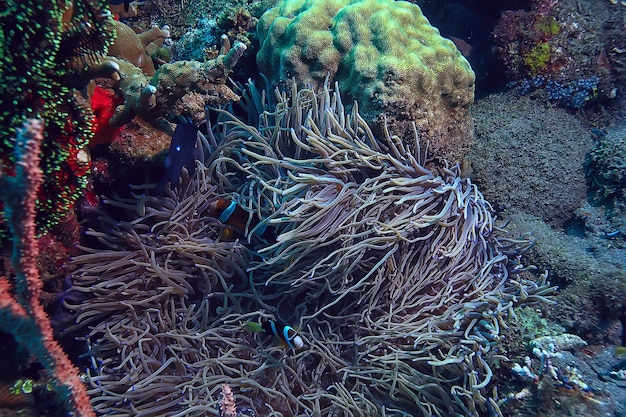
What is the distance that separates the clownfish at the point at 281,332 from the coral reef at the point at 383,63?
1754 mm

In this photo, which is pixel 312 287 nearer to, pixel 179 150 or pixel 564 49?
pixel 179 150

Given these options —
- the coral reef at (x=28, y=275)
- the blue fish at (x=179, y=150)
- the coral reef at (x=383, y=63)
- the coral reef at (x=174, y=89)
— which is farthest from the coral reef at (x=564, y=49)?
the coral reef at (x=28, y=275)

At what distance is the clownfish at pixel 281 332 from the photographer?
9.47 ft

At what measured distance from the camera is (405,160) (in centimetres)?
323

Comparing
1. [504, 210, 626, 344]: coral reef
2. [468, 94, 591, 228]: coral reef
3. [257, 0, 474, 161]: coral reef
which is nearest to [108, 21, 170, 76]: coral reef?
[257, 0, 474, 161]: coral reef

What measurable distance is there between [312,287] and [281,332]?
413 mm

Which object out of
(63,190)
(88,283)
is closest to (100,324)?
(88,283)

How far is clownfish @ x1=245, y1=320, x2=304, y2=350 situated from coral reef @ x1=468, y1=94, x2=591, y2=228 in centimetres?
223

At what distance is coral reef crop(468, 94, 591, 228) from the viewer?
385 cm

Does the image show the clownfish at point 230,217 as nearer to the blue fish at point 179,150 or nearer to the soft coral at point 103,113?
the blue fish at point 179,150

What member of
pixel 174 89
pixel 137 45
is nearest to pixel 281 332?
pixel 174 89

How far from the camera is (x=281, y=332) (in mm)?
2898

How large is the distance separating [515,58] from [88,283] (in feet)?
16.1

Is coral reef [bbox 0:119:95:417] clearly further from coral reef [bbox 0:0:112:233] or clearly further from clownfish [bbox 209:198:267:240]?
clownfish [bbox 209:198:267:240]
